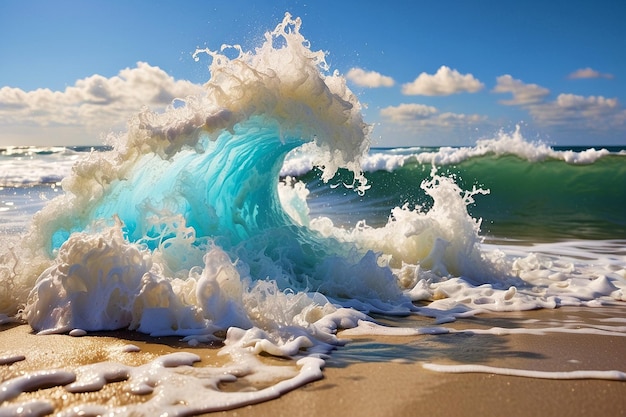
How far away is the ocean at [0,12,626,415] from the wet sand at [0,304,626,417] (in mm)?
119

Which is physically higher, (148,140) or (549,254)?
(148,140)

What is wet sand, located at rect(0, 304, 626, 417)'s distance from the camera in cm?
285

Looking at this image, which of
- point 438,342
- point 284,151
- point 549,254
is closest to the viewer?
point 438,342

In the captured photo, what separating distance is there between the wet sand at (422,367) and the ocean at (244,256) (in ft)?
0.39

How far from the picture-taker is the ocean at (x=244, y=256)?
3.99 metres

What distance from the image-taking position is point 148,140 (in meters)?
5.35

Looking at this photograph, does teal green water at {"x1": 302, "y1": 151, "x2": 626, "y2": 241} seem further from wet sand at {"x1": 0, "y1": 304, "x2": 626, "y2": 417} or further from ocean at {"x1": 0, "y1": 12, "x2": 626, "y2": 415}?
wet sand at {"x1": 0, "y1": 304, "x2": 626, "y2": 417}

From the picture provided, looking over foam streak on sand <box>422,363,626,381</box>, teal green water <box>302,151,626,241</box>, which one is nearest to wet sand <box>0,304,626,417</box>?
foam streak on sand <box>422,363,626,381</box>

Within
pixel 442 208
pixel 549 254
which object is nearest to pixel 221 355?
pixel 442 208

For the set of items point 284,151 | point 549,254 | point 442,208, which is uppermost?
point 284,151

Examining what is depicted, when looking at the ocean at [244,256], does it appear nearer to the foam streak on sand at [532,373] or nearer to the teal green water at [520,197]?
the foam streak on sand at [532,373]

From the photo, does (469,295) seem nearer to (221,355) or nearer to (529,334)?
(529,334)

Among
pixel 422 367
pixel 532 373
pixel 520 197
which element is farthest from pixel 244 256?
pixel 520 197

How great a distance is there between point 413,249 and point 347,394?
4245 millimetres
